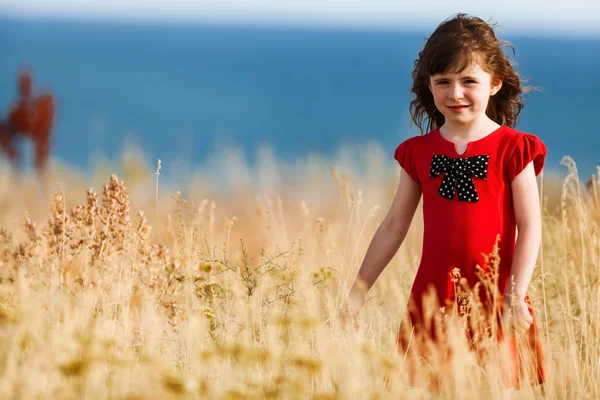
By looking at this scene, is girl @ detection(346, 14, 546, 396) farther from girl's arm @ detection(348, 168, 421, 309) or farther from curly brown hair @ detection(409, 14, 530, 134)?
girl's arm @ detection(348, 168, 421, 309)

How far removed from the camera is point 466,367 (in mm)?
2816

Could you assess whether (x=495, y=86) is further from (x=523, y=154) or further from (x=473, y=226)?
(x=473, y=226)

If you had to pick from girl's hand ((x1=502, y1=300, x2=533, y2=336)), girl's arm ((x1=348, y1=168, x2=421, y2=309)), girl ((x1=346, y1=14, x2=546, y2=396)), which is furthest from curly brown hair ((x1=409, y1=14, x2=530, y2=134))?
girl's hand ((x1=502, y1=300, x2=533, y2=336))

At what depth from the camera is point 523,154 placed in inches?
119

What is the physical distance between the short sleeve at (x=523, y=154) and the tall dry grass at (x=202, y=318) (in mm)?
627

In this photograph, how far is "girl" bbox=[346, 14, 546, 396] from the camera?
117 inches

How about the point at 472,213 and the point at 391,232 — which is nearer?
the point at 472,213

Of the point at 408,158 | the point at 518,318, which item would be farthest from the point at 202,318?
the point at 518,318

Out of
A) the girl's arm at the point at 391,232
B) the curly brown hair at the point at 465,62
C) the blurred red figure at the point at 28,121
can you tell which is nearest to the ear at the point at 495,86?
the curly brown hair at the point at 465,62

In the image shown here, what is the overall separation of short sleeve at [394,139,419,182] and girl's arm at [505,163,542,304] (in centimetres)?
44

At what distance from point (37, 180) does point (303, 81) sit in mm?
79802

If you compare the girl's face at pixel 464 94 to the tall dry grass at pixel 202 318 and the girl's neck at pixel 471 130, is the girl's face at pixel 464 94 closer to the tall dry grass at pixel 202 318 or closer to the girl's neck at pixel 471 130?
the girl's neck at pixel 471 130

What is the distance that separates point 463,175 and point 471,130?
24cm

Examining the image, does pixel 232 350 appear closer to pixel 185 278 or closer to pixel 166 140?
pixel 185 278
